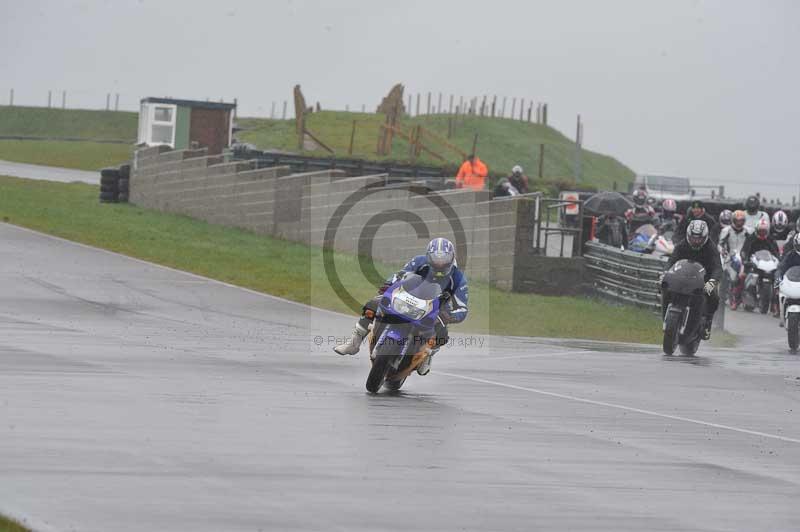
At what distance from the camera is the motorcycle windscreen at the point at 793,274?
901 inches

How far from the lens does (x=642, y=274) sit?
29922 mm

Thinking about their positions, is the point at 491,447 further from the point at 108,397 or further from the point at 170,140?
the point at 170,140

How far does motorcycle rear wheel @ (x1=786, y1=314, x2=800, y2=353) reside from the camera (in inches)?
907

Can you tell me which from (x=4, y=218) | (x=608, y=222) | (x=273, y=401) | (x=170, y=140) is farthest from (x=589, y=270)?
(x=170, y=140)

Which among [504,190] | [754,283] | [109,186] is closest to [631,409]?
[754,283]

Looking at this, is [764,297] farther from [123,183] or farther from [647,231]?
[123,183]

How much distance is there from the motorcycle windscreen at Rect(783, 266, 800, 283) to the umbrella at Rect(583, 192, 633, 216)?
14314 mm

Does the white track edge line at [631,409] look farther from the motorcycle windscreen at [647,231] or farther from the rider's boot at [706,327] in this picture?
the motorcycle windscreen at [647,231]

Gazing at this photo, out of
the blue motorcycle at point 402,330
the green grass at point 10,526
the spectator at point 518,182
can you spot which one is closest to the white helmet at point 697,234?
the blue motorcycle at point 402,330

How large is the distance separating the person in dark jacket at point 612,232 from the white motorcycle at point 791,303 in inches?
523

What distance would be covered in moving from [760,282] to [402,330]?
19.2m

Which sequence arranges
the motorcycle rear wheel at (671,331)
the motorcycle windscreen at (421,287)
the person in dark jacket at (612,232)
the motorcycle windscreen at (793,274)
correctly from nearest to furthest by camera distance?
the motorcycle windscreen at (421,287)
the motorcycle rear wheel at (671,331)
the motorcycle windscreen at (793,274)
the person in dark jacket at (612,232)

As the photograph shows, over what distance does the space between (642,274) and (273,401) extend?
1773 cm

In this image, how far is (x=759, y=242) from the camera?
104ft
